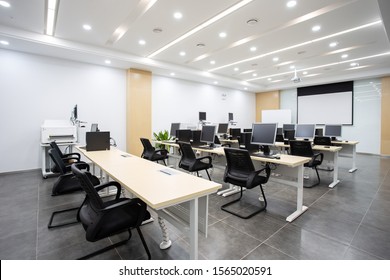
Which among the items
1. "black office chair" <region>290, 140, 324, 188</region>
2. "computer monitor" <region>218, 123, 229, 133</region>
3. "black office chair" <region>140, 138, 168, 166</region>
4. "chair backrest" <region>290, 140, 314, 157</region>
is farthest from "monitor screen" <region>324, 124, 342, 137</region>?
"black office chair" <region>140, 138, 168, 166</region>

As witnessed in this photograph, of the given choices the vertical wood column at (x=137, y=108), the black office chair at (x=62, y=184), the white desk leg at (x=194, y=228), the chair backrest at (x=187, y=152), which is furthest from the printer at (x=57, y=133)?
the white desk leg at (x=194, y=228)

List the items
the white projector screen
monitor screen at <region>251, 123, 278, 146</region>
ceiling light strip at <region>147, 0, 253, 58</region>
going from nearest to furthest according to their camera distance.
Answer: monitor screen at <region>251, 123, 278, 146</region> → ceiling light strip at <region>147, 0, 253, 58</region> → the white projector screen

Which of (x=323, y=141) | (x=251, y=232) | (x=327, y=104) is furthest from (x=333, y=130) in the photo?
(x=251, y=232)

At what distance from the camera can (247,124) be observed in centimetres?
1201

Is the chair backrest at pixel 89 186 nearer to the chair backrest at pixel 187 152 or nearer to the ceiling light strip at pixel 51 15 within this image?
the chair backrest at pixel 187 152

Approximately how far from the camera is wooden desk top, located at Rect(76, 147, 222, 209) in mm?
1452

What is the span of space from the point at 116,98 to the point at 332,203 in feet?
22.1

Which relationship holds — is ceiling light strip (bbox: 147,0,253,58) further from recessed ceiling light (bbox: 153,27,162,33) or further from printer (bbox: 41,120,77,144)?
printer (bbox: 41,120,77,144)

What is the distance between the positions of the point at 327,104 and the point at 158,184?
34.5ft

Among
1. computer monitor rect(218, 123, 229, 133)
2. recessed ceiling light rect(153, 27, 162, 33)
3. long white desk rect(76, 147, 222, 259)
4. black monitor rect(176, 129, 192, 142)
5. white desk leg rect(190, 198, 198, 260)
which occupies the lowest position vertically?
white desk leg rect(190, 198, 198, 260)

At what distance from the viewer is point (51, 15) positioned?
402 centimetres

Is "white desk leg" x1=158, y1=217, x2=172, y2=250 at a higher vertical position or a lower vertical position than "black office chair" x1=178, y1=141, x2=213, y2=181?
lower

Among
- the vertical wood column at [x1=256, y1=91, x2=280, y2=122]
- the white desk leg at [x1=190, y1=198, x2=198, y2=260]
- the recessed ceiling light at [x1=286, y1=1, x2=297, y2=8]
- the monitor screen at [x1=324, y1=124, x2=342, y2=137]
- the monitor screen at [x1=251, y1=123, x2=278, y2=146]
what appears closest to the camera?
the white desk leg at [x1=190, y1=198, x2=198, y2=260]

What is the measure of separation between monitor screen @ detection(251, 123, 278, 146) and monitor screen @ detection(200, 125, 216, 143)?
4.08 ft
